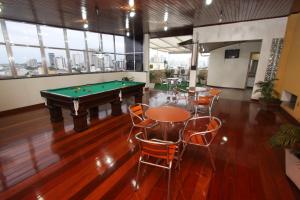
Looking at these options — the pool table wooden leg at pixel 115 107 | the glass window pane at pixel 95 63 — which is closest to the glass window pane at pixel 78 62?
the glass window pane at pixel 95 63

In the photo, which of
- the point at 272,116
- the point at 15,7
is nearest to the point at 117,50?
the point at 15,7

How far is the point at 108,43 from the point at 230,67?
7.27 meters

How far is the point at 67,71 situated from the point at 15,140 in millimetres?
4056

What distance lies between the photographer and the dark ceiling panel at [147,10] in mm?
4020

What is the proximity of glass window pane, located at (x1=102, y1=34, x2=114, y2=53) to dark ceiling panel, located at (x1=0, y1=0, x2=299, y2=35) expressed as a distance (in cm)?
A: 225

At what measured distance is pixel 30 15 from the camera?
472 centimetres

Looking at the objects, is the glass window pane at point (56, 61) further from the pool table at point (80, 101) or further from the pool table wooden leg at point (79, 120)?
the pool table wooden leg at point (79, 120)

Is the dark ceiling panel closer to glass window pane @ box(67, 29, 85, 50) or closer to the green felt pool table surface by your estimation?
glass window pane @ box(67, 29, 85, 50)

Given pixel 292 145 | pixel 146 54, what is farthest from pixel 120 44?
pixel 292 145

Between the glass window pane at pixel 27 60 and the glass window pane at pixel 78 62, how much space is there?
4.19 feet

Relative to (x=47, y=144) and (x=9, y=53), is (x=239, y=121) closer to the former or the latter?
(x=47, y=144)

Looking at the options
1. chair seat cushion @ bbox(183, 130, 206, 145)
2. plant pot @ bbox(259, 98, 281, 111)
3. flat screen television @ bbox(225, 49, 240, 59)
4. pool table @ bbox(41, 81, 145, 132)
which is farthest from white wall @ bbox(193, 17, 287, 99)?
chair seat cushion @ bbox(183, 130, 206, 145)

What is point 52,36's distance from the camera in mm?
5930

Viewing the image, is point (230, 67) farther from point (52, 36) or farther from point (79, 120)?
point (52, 36)
